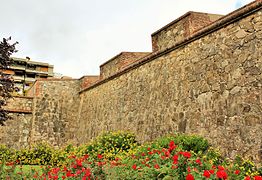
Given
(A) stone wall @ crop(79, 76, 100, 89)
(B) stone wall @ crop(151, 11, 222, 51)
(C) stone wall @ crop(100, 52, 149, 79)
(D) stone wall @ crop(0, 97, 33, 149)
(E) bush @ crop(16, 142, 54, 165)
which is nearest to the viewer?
(B) stone wall @ crop(151, 11, 222, 51)

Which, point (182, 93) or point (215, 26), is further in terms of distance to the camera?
point (182, 93)

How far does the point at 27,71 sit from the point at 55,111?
4723cm

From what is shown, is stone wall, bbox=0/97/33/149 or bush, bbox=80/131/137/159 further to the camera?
stone wall, bbox=0/97/33/149

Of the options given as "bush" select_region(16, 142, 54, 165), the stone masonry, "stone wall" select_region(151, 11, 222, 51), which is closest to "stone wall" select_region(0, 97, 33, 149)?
the stone masonry

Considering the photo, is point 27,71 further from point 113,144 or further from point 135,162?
point 135,162

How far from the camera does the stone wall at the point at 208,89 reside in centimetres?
678

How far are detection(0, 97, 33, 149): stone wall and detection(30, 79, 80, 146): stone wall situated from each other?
0.35m

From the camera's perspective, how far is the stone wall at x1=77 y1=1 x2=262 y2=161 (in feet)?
22.2

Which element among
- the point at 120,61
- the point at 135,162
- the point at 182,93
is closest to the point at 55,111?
the point at 120,61

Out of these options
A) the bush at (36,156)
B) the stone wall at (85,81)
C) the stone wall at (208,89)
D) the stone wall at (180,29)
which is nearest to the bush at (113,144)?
the stone wall at (208,89)

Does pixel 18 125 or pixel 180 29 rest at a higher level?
pixel 180 29


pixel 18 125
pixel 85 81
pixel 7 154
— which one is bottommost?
pixel 7 154

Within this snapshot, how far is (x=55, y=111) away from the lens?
16547mm

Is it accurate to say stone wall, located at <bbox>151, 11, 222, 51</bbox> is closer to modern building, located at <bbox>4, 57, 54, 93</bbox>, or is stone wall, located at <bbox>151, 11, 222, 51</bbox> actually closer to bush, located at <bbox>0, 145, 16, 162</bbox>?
bush, located at <bbox>0, 145, 16, 162</bbox>
